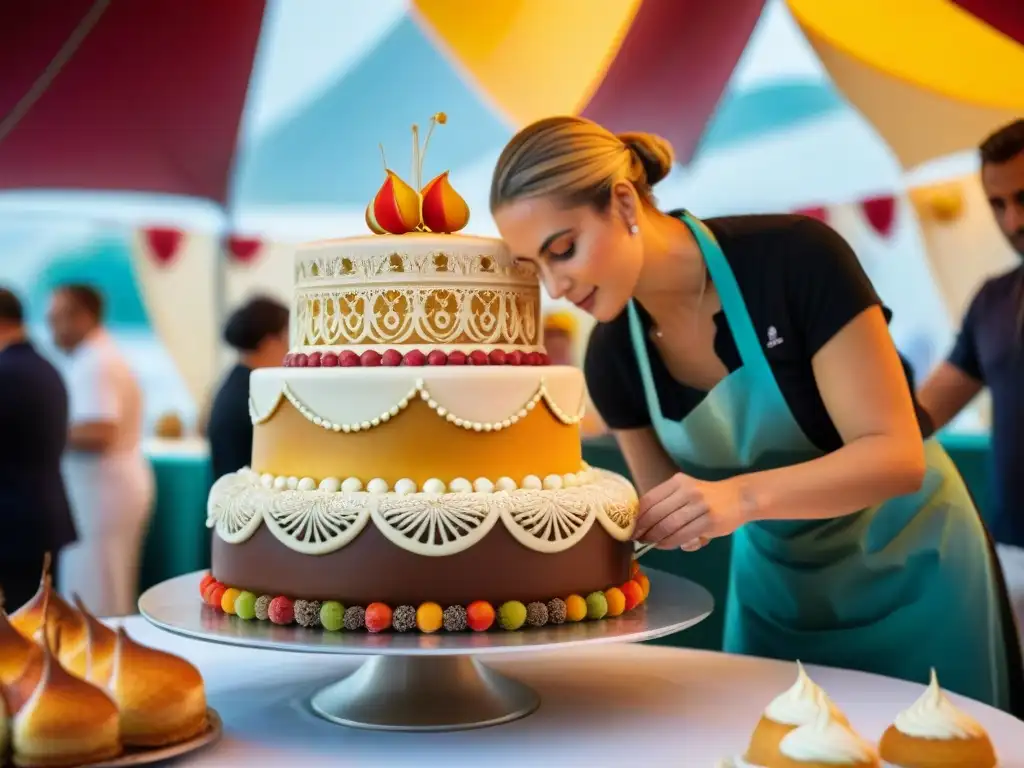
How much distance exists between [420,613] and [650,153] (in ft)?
2.51

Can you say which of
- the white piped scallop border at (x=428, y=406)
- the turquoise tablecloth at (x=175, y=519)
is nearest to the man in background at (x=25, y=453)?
the turquoise tablecloth at (x=175, y=519)

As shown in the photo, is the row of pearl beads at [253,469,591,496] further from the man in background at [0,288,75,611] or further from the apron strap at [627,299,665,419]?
the man in background at [0,288,75,611]

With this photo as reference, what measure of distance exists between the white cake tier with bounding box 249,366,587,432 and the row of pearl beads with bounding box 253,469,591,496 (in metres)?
0.07

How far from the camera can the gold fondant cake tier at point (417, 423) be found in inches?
58.1

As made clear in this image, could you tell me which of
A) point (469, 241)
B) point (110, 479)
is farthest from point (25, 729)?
point (110, 479)

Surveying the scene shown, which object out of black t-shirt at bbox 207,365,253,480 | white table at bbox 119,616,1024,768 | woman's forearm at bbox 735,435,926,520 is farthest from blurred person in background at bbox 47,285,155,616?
woman's forearm at bbox 735,435,926,520

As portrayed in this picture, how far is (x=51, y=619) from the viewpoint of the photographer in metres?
1.40

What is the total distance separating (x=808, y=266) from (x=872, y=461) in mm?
301

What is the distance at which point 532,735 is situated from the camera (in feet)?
4.58

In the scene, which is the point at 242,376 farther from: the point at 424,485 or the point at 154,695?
the point at 154,695

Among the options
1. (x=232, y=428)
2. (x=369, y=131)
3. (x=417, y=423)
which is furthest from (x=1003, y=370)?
(x=369, y=131)

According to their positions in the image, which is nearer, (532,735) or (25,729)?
(25,729)

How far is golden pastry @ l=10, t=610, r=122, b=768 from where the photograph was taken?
113 centimetres

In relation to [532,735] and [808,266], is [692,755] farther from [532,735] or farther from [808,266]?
[808,266]
